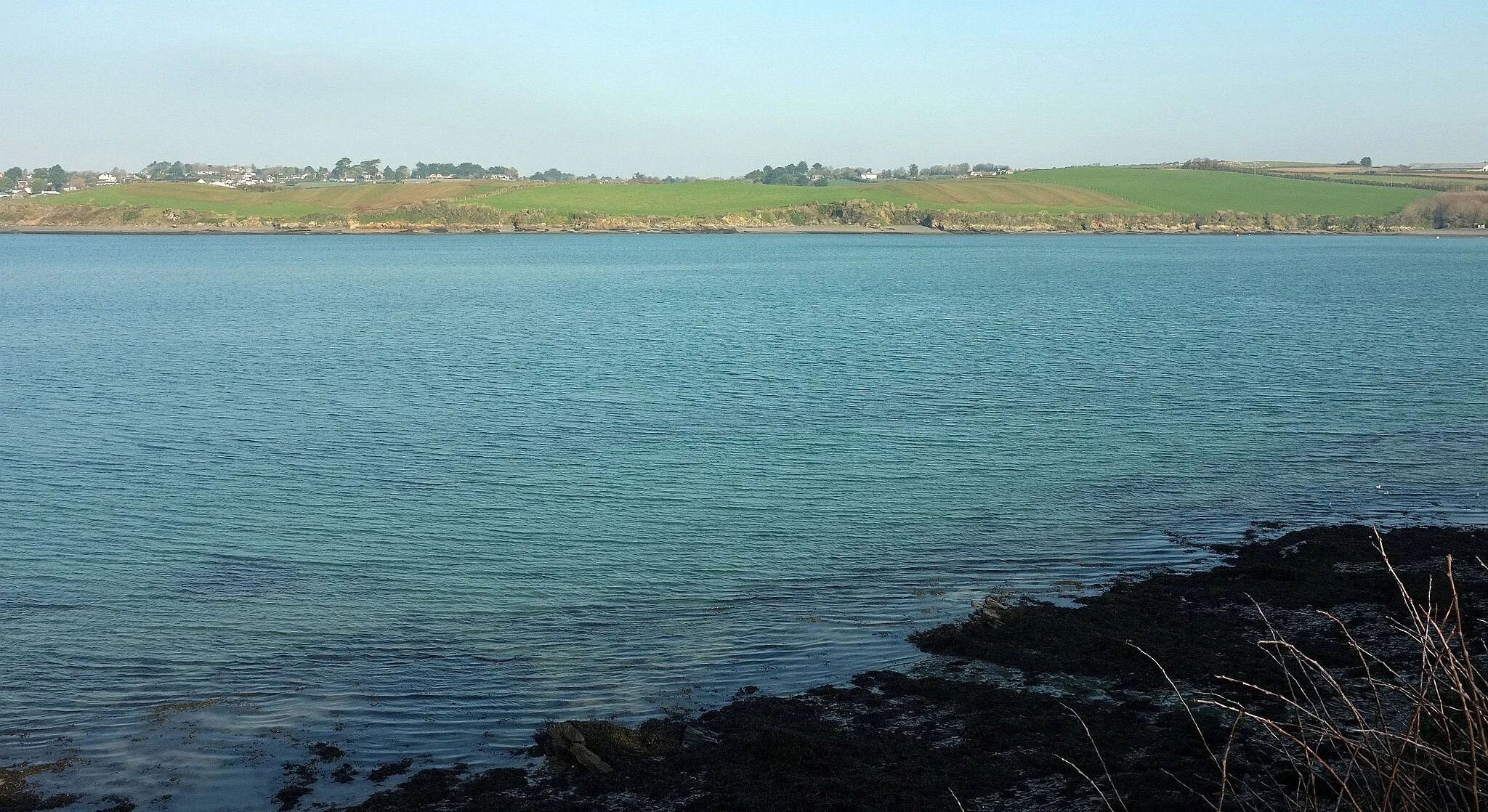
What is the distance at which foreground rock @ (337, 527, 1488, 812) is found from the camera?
851cm

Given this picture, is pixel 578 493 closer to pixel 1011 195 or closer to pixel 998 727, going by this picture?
pixel 998 727

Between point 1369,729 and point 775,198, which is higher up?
point 775,198

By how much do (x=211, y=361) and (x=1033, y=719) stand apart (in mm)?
31086

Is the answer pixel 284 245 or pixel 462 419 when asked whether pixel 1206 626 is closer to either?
pixel 462 419

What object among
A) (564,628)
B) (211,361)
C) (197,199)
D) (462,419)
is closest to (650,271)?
(211,361)

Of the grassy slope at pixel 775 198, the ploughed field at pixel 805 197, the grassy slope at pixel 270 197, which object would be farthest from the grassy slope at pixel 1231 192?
the grassy slope at pixel 270 197

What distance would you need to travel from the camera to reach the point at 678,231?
15075 centimetres

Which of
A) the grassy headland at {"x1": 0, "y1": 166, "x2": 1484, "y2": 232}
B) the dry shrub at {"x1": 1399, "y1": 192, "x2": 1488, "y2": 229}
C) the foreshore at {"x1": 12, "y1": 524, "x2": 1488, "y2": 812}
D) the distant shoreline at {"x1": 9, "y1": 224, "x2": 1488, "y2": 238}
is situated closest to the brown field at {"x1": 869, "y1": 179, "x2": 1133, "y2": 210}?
the grassy headland at {"x1": 0, "y1": 166, "x2": 1484, "y2": 232}

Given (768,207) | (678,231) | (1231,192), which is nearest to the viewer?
(678,231)

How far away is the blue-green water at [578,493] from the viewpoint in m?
11.3

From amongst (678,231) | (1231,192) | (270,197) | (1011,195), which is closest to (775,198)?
(678,231)

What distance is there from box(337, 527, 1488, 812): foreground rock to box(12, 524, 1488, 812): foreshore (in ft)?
0.07

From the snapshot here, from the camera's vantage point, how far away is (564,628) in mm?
12906

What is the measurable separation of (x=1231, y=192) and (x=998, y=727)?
161 meters
